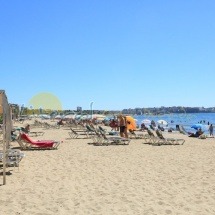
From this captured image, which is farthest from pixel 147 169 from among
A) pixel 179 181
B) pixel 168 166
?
pixel 179 181

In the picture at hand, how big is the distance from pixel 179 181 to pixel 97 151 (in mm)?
6787

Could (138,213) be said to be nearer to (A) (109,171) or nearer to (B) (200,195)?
(B) (200,195)

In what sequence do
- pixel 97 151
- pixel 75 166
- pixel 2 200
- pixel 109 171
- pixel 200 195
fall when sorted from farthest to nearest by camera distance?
pixel 97 151, pixel 75 166, pixel 109 171, pixel 200 195, pixel 2 200

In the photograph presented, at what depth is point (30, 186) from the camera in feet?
26.6

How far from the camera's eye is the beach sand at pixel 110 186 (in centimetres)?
638

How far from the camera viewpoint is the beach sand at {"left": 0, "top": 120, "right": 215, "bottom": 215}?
6.38m

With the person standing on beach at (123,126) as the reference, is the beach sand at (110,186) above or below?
below

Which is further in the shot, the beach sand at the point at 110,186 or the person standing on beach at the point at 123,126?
the person standing on beach at the point at 123,126

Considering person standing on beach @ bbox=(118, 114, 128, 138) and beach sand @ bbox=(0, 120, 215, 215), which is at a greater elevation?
person standing on beach @ bbox=(118, 114, 128, 138)

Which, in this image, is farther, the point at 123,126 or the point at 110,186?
the point at 123,126

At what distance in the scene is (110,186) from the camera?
820 centimetres

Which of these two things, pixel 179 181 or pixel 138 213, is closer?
pixel 138 213

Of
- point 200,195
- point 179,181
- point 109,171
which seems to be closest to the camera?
point 200,195

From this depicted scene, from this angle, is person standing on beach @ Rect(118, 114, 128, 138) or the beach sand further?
person standing on beach @ Rect(118, 114, 128, 138)
